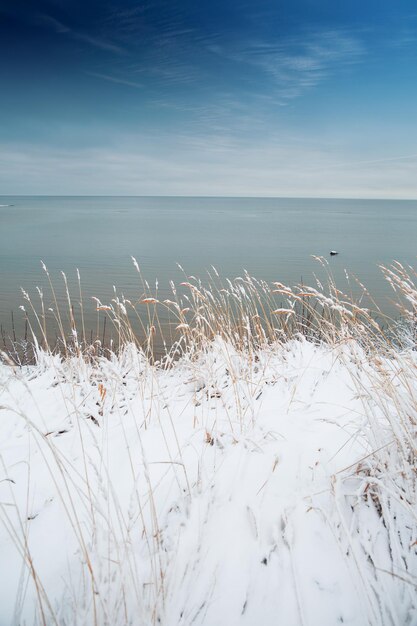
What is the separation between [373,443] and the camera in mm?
2033

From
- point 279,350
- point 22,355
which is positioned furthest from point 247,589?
point 22,355

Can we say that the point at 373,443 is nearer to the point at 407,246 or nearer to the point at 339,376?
the point at 339,376

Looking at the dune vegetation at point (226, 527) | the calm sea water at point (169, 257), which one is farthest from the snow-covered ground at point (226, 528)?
the calm sea water at point (169, 257)

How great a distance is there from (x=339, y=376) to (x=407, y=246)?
25747mm

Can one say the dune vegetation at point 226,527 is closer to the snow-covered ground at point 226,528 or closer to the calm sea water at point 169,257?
the snow-covered ground at point 226,528

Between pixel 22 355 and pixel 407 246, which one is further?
pixel 407 246

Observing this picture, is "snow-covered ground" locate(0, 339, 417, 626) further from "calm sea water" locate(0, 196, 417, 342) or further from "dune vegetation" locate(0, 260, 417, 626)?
"calm sea water" locate(0, 196, 417, 342)

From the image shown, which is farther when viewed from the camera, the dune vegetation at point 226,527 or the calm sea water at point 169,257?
the calm sea water at point 169,257

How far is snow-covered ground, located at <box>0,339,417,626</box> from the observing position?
150 cm

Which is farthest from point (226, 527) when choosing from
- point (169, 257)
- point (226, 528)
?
point (169, 257)

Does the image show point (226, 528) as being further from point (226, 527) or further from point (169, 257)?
point (169, 257)

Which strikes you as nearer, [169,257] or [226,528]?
[226,528]

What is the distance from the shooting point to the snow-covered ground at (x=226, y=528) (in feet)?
4.91

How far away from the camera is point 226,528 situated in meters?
1.81
